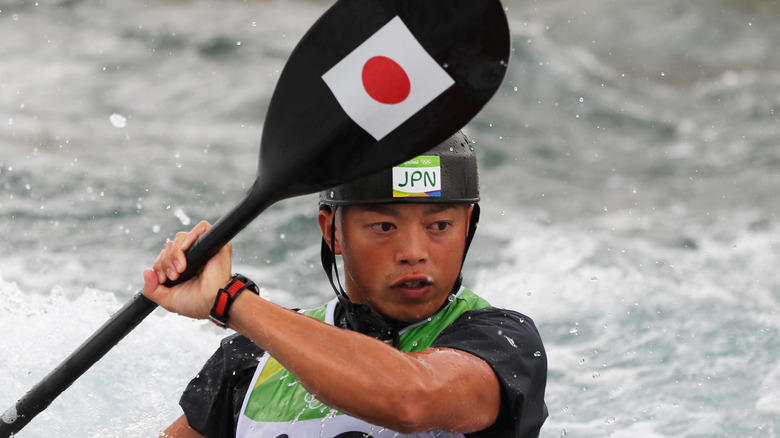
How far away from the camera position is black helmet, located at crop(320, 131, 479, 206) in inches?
92.9

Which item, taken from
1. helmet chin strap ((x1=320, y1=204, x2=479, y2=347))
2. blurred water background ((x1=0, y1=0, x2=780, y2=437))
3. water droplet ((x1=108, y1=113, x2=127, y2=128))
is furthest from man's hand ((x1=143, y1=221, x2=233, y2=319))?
water droplet ((x1=108, y1=113, x2=127, y2=128))

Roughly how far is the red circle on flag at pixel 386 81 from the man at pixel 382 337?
0.18 meters

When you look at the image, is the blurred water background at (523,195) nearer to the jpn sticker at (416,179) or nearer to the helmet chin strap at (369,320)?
the helmet chin strap at (369,320)

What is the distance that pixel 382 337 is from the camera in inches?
97.8

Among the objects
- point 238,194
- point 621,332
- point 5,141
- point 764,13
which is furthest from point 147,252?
point 764,13

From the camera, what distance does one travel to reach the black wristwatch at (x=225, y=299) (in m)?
2.08

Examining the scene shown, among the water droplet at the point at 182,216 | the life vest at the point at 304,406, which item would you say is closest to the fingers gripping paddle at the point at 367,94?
the life vest at the point at 304,406

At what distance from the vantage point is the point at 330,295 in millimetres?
6203

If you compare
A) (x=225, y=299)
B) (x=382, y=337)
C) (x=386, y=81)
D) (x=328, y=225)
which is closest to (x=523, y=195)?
(x=328, y=225)

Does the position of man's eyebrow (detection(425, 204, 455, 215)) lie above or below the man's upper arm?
above

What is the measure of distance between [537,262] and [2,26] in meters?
6.84

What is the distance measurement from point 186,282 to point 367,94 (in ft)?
1.81

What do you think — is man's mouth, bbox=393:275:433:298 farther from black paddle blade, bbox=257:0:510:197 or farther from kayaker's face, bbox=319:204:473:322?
black paddle blade, bbox=257:0:510:197

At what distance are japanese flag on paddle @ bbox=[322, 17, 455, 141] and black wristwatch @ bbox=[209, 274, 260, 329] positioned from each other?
1.42 ft
